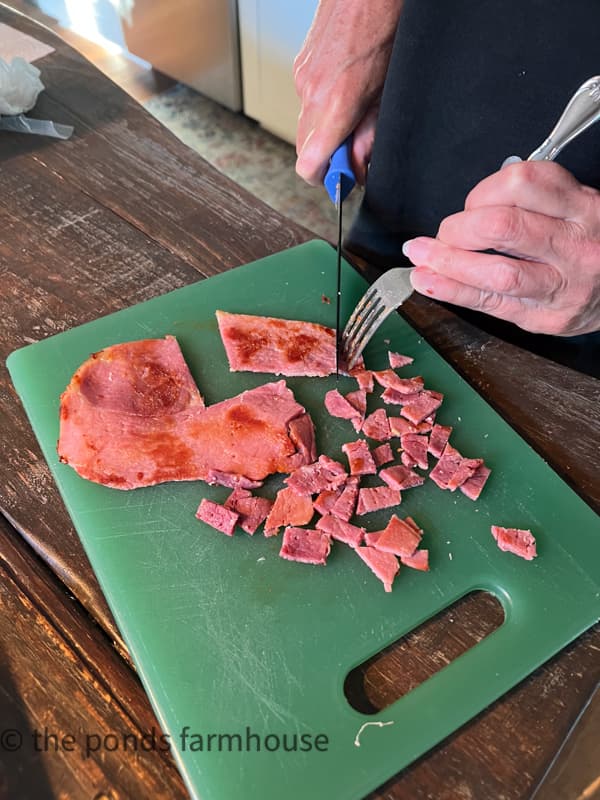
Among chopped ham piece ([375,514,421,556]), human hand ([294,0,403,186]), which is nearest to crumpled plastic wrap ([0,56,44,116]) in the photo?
human hand ([294,0,403,186])

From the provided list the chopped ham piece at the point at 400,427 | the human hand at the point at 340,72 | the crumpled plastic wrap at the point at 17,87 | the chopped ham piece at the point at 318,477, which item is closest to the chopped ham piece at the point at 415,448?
the chopped ham piece at the point at 400,427

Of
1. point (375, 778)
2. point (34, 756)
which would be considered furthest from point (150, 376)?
point (375, 778)

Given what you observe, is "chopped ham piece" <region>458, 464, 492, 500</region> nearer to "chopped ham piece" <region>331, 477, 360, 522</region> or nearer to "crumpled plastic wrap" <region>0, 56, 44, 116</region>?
"chopped ham piece" <region>331, 477, 360, 522</region>

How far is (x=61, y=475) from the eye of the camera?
1.12m

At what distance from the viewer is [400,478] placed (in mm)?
1131

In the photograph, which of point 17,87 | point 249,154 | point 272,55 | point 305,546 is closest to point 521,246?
point 305,546

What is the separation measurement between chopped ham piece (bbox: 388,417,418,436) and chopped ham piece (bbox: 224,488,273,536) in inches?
9.9

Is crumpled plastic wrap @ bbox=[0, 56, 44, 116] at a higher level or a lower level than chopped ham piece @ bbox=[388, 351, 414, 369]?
higher

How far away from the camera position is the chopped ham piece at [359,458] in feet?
3.74

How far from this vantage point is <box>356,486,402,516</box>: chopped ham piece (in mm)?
1102

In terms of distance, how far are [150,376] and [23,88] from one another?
1.03 meters

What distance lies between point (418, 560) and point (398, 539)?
0.04 m

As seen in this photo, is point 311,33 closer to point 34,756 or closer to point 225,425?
point 225,425

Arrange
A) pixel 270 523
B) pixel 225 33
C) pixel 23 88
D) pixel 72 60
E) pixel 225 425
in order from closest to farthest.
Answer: pixel 270 523 → pixel 225 425 → pixel 23 88 → pixel 72 60 → pixel 225 33
